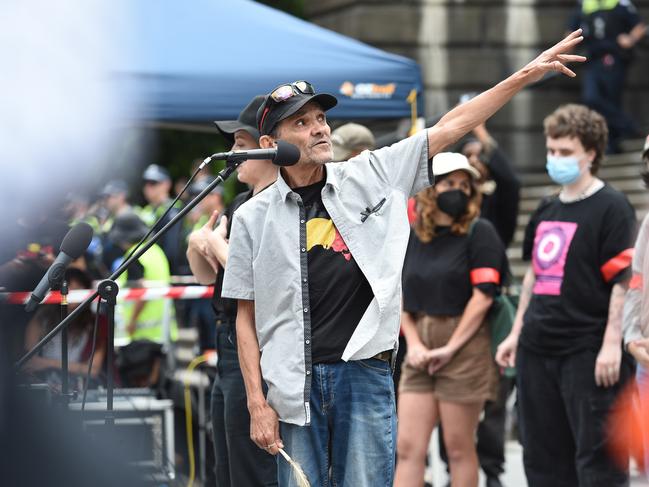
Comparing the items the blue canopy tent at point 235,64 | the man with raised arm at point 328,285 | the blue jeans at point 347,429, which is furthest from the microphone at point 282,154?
the blue canopy tent at point 235,64

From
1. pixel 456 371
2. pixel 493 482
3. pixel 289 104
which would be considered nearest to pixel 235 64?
pixel 456 371

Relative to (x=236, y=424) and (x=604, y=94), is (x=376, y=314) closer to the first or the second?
(x=236, y=424)

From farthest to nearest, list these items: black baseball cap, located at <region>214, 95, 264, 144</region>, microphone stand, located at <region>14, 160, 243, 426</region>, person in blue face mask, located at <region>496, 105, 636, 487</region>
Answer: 1. person in blue face mask, located at <region>496, 105, 636, 487</region>
2. black baseball cap, located at <region>214, 95, 264, 144</region>
3. microphone stand, located at <region>14, 160, 243, 426</region>

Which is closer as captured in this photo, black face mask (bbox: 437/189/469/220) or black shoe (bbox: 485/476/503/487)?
black face mask (bbox: 437/189/469/220)

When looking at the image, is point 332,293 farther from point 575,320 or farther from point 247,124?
point 575,320

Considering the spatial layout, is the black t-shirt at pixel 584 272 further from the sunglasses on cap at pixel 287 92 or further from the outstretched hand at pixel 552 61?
the sunglasses on cap at pixel 287 92

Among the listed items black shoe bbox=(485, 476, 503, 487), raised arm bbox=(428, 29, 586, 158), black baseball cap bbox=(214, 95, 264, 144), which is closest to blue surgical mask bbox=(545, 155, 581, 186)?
black baseball cap bbox=(214, 95, 264, 144)

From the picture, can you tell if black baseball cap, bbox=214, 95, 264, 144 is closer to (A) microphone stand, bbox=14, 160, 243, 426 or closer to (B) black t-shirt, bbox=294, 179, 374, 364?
(A) microphone stand, bbox=14, 160, 243, 426

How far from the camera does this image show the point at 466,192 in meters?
6.38

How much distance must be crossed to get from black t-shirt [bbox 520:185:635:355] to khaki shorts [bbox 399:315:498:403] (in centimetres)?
59

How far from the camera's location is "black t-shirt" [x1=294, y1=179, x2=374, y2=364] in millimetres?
4137

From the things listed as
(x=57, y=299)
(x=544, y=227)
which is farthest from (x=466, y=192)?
(x=57, y=299)

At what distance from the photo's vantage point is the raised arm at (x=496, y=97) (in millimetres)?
4074

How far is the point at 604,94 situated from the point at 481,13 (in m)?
2.27
